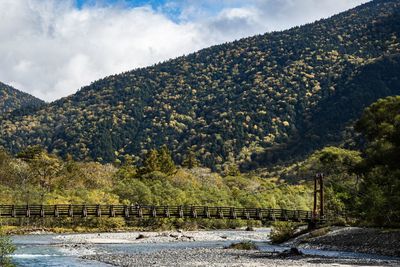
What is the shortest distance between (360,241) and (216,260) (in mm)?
13719

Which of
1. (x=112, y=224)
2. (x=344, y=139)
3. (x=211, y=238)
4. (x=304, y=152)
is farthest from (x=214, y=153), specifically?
(x=211, y=238)

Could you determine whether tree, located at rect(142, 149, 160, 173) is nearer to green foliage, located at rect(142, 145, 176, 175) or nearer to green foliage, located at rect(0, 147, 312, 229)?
green foliage, located at rect(142, 145, 176, 175)

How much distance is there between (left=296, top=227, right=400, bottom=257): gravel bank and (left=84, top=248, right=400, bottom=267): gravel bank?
6046mm

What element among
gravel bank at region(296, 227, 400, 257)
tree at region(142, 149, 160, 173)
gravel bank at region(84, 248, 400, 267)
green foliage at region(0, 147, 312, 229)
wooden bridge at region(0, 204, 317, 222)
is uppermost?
tree at region(142, 149, 160, 173)

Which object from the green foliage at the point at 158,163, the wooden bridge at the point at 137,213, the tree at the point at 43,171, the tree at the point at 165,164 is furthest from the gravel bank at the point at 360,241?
the tree at the point at 165,164

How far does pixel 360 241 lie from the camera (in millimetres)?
44312

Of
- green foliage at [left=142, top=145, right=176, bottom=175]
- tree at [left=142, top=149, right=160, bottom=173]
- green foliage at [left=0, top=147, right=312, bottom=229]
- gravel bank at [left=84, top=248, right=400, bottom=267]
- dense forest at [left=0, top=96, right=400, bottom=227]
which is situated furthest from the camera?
green foliage at [left=142, top=145, right=176, bottom=175]

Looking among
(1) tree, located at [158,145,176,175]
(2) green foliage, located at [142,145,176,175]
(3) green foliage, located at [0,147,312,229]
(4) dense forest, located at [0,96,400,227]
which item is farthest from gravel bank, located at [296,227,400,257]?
(1) tree, located at [158,145,176,175]

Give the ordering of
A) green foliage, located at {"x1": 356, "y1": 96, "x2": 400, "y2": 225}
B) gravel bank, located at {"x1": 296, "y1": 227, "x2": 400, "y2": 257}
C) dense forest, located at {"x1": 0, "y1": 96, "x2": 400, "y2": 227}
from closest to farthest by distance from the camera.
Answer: gravel bank, located at {"x1": 296, "y1": 227, "x2": 400, "y2": 257} < green foliage, located at {"x1": 356, "y1": 96, "x2": 400, "y2": 225} < dense forest, located at {"x1": 0, "y1": 96, "x2": 400, "y2": 227}

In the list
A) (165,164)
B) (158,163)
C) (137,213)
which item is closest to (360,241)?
(137,213)

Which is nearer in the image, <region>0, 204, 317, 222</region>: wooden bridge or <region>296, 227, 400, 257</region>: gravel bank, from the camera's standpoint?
<region>296, 227, 400, 257</region>: gravel bank

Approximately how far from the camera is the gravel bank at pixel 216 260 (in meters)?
33.0

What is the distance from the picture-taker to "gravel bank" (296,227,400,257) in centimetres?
4019

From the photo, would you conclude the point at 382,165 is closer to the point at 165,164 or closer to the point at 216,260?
the point at 216,260
